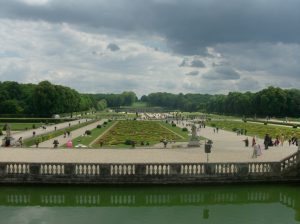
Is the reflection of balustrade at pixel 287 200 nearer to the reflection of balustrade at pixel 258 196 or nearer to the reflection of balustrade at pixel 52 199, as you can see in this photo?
the reflection of balustrade at pixel 258 196

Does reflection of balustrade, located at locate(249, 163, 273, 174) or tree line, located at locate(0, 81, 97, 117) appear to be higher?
tree line, located at locate(0, 81, 97, 117)

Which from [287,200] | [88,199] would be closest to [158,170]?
[88,199]

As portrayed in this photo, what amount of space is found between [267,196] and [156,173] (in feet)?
17.6

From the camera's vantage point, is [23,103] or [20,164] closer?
[20,164]

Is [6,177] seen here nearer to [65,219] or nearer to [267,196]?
[65,219]

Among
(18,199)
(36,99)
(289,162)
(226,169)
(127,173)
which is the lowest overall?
(18,199)

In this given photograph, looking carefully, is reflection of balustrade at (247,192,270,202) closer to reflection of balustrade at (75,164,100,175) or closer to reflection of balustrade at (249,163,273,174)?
reflection of balustrade at (249,163,273,174)

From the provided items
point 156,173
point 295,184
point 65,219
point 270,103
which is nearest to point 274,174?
point 295,184

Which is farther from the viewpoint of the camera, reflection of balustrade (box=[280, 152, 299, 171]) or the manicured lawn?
the manicured lawn

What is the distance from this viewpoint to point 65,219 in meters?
15.3

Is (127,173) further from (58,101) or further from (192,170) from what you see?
(58,101)

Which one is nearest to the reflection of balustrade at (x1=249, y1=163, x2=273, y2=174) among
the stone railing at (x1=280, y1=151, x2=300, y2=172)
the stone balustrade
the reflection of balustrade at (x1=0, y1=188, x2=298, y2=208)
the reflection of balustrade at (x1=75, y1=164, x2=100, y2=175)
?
the stone balustrade

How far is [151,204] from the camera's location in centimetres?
1766

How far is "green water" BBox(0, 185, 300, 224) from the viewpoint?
15484mm
